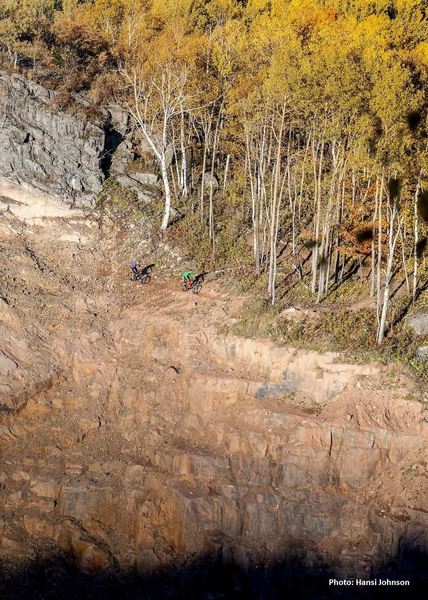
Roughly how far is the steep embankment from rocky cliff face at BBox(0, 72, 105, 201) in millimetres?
7582

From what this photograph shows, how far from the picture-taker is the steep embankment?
20656 millimetres

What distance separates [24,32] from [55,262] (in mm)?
20939

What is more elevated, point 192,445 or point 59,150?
point 59,150

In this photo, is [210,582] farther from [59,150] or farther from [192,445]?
[59,150]

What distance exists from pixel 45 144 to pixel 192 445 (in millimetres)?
20067

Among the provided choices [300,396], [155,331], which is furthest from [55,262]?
[300,396]

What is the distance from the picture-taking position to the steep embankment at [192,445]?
20.7 meters

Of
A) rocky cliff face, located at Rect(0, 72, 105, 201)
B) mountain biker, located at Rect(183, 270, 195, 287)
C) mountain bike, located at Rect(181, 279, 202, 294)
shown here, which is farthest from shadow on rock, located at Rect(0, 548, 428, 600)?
rocky cliff face, located at Rect(0, 72, 105, 201)

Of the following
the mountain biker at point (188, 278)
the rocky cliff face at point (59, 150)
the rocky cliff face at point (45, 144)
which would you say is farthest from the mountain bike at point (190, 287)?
the rocky cliff face at point (45, 144)


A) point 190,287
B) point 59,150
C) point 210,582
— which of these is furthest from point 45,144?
point 210,582

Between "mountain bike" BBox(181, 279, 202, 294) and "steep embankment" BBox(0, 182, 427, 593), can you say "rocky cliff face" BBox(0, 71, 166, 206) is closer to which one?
"steep embankment" BBox(0, 182, 427, 593)

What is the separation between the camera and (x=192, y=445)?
23.2m

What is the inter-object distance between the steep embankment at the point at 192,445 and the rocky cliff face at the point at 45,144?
758cm

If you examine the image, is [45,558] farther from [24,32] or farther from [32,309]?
[24,32]
